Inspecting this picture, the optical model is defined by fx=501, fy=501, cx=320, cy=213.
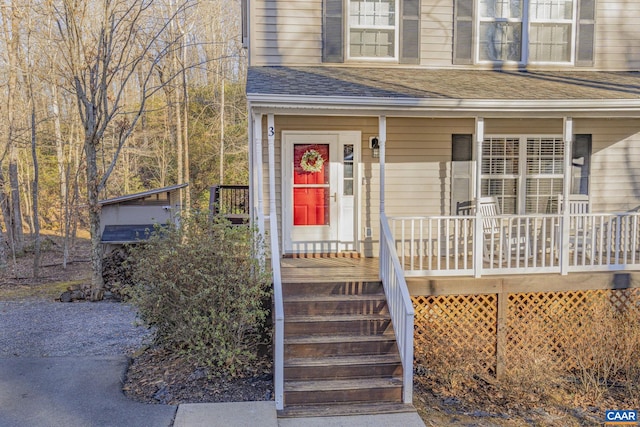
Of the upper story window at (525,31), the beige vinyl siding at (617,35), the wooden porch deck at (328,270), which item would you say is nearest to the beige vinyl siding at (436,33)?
the upper story window at (525,31)

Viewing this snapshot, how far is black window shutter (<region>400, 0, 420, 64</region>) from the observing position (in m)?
7.65

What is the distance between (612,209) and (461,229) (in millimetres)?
2593

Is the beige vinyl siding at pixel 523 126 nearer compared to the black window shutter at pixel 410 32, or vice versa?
the black window shutter at pixel 410 32

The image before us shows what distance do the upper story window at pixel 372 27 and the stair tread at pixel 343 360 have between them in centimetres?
465

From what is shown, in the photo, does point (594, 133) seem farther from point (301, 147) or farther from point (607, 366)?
point (301, 147)

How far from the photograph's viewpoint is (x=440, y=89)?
6.74 m

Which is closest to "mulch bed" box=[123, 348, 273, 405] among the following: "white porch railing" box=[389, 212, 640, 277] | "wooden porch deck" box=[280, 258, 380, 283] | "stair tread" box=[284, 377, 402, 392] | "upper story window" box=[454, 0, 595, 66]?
"stair tread" box=[284, 377, 402, 392]

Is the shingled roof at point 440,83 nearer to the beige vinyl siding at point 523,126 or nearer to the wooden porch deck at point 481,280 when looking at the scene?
the beige vinyl siding at point 523,126

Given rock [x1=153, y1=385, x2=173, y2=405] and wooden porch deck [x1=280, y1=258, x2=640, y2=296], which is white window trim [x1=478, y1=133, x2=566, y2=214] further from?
rock [x1=153, y1=385, x2=173, y2=405]

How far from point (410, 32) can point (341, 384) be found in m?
5.39

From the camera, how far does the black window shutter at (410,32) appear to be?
7652mm

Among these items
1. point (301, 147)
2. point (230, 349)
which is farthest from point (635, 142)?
point (230, 349)

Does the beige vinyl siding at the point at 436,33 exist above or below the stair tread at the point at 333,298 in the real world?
above

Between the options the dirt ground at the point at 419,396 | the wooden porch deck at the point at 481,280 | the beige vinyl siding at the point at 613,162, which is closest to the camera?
the dirt ground at the point at 419,396
